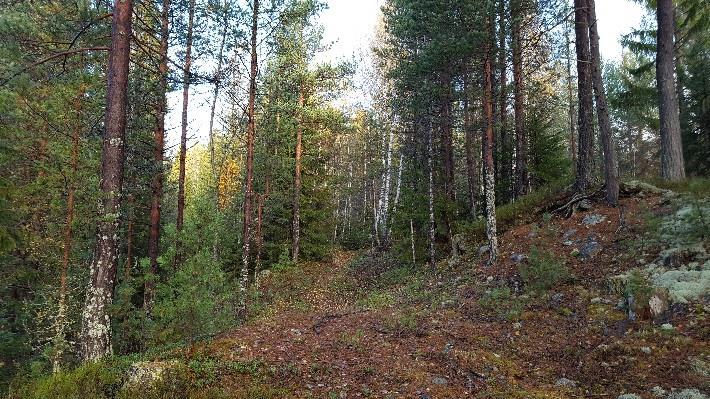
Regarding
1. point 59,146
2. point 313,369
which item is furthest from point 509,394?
point 59,146

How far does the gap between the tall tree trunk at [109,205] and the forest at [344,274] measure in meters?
0.03

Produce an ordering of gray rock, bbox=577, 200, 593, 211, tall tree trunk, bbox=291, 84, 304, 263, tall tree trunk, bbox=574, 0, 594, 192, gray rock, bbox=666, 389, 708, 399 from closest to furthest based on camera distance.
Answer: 1. gray rock, bbox=666, 389, 708, 399
2. gray rock, bbox=577, 200, 593, 211
3. tall tree trunk, bbox=574, 0, 594, 192
4. tall tree trunk, bbox=291, 84, 304, 263

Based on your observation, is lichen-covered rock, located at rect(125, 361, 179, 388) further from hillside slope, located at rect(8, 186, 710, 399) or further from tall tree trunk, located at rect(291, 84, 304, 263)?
tall tree trunk, located at rect(291, 84, 304, 263)

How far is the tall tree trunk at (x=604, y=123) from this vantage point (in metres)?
11.6

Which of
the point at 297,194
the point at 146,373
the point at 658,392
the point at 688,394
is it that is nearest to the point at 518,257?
the point at 658,392

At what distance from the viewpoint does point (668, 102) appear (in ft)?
42.2

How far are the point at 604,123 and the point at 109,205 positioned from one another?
12632 mm

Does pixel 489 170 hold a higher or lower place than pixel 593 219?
higher

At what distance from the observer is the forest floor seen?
6.14 meters

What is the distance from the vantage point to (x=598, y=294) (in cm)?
866

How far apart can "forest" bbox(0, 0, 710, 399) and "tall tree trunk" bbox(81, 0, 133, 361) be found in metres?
0.03

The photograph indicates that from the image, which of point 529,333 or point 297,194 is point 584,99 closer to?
point 529,333

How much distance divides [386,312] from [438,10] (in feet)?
33.7

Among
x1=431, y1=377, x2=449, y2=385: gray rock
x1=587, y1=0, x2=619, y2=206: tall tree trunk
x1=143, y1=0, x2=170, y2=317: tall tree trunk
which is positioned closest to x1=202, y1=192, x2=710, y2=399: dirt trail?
x1=431, y1=377, x2=449, y2=385: gray rock
